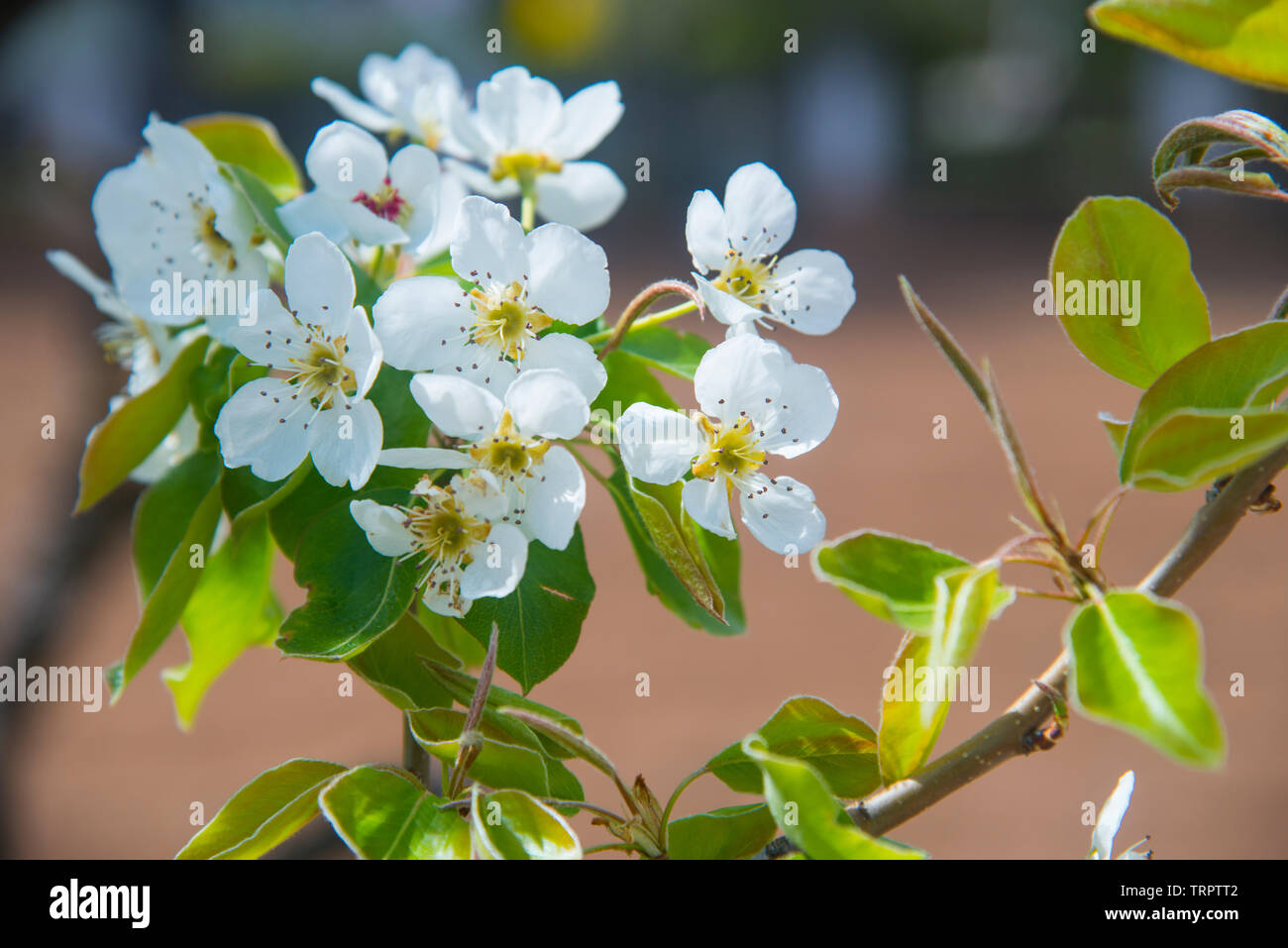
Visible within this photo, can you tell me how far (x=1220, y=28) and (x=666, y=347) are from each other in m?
0.35

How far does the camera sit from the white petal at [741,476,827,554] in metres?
0.62

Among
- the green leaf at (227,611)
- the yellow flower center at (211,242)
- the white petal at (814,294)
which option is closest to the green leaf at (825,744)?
the white petal at (814,294)

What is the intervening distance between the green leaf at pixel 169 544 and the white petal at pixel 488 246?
222mm

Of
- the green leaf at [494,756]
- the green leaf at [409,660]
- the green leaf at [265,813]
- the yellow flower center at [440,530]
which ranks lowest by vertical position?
the green leaf at [265,813]

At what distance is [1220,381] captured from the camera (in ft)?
1.79

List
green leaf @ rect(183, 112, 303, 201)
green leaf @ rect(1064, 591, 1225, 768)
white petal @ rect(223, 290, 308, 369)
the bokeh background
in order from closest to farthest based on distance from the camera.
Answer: green leaf @ rect(1064, 591, 1225, 768)
white petal @ rect(223, 290, 308, 369)
green leaf @ rect(183, 112, 303, 201)
the bokeh background

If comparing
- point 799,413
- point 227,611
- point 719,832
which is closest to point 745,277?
point 799,413

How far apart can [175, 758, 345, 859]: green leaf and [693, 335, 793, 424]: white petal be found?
0.94 ft

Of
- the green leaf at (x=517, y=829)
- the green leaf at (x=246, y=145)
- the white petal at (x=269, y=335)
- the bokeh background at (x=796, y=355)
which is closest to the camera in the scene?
the green leaf at (x=517, y=829)

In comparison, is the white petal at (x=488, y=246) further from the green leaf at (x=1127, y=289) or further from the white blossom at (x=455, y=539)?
the green leaf at (x=1127, y=289)

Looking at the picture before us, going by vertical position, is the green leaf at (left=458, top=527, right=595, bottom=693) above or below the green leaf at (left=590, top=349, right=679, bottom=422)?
below

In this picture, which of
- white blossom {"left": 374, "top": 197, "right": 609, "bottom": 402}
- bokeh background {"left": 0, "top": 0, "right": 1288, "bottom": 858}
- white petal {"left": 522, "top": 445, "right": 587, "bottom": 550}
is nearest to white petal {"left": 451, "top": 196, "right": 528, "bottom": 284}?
white blossom {"left": 374, "top": 197, "right": 609, "bottom": 402}

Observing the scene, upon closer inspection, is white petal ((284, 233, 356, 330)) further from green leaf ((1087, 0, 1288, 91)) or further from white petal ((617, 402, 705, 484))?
green leaf ((1087, 0, 1288, 91))

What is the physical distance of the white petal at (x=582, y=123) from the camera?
83 cm
